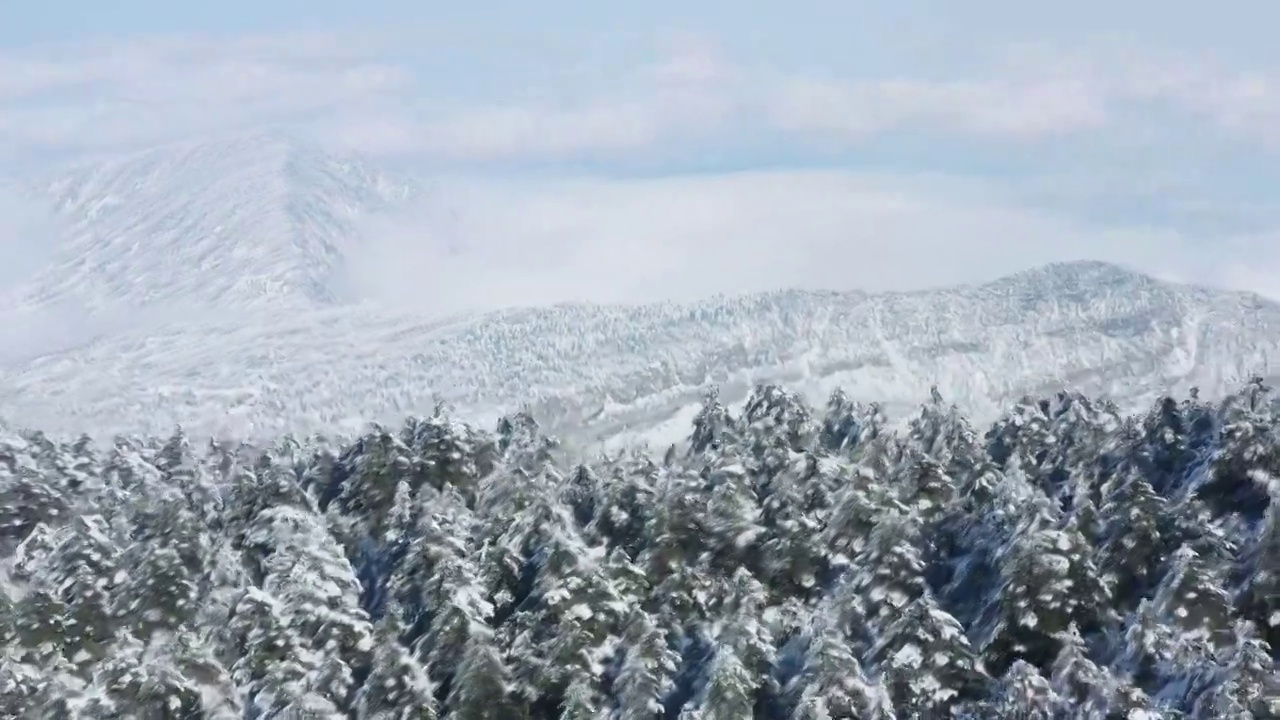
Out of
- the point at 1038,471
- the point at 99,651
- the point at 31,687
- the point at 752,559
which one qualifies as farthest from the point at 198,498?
the point at 1038,471

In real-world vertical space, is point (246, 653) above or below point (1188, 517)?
below

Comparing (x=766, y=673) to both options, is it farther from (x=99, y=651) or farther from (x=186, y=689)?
(x=99, y=651)

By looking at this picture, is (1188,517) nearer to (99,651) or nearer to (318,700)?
(318,700)

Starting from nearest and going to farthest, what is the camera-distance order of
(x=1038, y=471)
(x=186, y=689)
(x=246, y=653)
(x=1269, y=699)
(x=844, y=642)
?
(x=1269, y=699) → (x=844, y=642) → (x=186, y=689) → (x=246, y=653) → (x=1038, y=471)

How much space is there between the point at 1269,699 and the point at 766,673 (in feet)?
63.0

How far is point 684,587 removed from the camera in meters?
63.2

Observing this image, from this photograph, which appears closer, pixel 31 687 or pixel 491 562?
pixel 31 687

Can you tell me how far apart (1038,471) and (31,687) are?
54005mm

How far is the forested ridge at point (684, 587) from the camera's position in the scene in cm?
5241

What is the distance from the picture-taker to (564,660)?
191ft

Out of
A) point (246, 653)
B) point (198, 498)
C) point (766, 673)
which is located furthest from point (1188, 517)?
point (198, 498)

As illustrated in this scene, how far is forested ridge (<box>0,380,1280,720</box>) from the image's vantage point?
5241cm

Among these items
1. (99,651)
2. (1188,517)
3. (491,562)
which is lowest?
(99,651)

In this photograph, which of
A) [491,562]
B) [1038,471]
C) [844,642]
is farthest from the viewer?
[1038,471]
